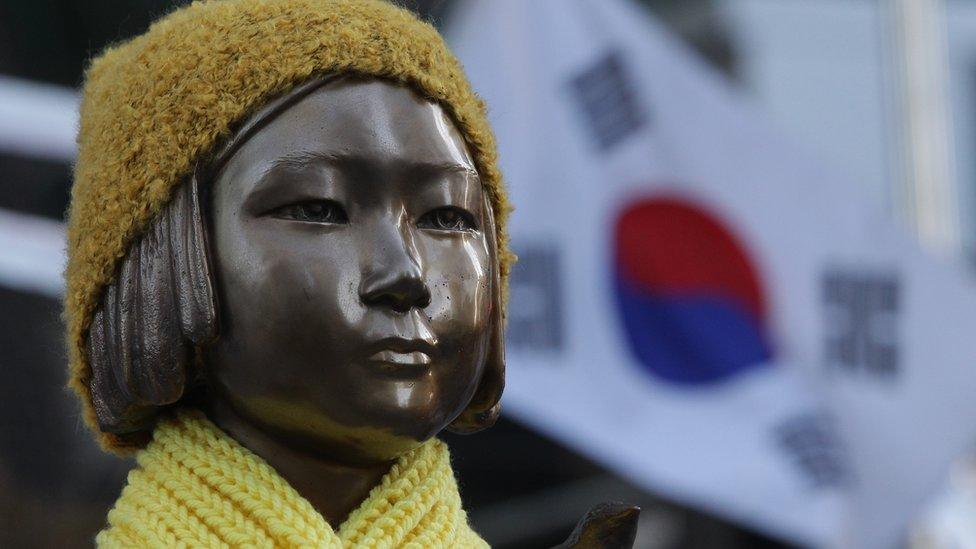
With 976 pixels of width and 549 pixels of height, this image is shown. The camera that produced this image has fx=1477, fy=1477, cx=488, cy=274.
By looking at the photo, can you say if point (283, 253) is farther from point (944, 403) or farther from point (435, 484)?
point (944, 403)

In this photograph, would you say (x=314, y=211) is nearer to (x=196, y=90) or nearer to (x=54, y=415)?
(x=196, y=90)

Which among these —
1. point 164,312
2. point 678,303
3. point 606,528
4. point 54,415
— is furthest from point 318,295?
point 678,303

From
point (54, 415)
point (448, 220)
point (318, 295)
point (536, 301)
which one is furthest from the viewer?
point (536, 301)

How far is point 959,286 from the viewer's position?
4230mm

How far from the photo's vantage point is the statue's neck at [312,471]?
4.25 ft

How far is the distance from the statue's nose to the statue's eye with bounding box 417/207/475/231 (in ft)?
0.17

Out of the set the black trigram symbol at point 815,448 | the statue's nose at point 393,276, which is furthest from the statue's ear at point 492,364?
the black trigram symbol at point 815,448

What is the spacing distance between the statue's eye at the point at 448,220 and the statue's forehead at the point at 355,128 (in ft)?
0.15

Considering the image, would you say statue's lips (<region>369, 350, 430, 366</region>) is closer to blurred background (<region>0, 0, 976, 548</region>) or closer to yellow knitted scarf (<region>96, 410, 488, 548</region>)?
yellow knitted scarf (<region>96, 410, 488, 548</region>)

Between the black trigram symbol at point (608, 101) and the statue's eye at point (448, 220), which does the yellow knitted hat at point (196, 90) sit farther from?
the black trigram symbol at point (608, 101)

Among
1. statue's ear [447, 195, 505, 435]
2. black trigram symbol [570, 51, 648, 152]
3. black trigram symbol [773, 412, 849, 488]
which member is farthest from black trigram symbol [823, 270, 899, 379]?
statue's ear [447, 195, 505, 435]

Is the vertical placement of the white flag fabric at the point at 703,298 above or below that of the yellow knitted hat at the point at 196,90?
below

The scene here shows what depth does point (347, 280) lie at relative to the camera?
3.98 ft

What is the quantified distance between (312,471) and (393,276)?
0.68 feet
